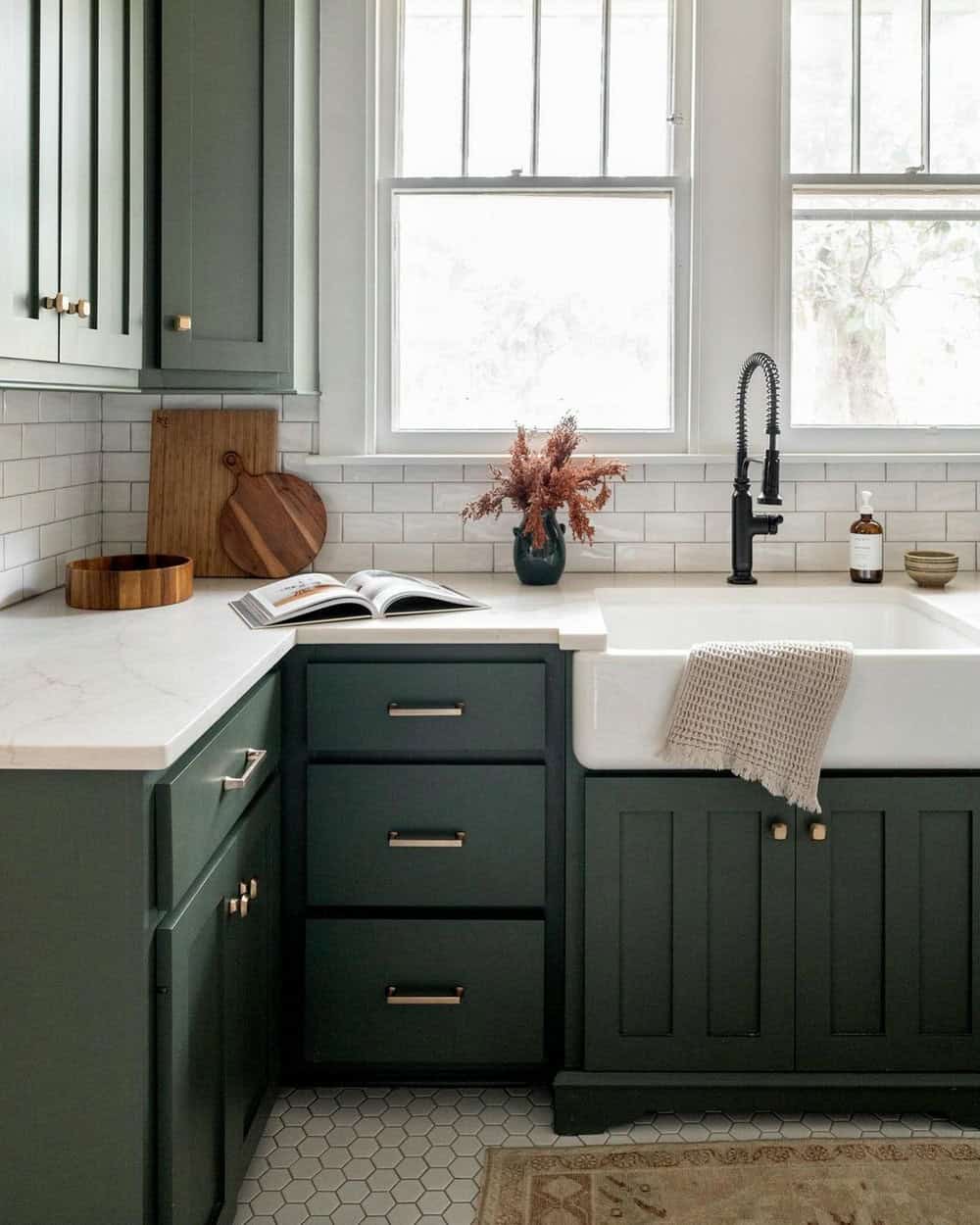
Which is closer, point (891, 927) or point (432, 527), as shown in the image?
point (891, 927)

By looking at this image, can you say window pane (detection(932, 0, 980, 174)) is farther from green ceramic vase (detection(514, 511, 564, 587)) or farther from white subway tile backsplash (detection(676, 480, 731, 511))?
green ceramic vase (detection(514, 511, 564, 587))

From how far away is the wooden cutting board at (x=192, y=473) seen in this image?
3035mm

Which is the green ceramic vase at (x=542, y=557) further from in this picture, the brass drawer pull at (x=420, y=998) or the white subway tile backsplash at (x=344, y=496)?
the brass drawer pull at (x=420, y=998)

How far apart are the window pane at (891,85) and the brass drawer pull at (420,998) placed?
2.15 meters

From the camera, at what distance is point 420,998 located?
7.89 ft

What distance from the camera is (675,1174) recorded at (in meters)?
2.22

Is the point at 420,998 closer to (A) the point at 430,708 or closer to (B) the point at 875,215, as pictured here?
(A) the point at 430,708

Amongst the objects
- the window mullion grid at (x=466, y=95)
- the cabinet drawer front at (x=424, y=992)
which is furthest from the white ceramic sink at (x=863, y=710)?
the window mullion grid at (x=466, y=95)

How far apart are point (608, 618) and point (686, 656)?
2.07ft

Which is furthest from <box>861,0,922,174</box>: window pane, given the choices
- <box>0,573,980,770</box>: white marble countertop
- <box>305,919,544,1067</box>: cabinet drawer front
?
<box>305,919,544,1067</box>: cabinet drawer front

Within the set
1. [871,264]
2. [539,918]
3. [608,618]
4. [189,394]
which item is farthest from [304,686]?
[871,264]

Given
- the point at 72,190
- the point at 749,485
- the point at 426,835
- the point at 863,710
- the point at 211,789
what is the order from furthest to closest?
the point at 749,485, the point at 426,835, the point at 863,710, the point at 72,190, the point at 211,789

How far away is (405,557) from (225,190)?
95cm

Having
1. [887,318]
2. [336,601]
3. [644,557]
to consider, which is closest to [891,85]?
[887,318]
